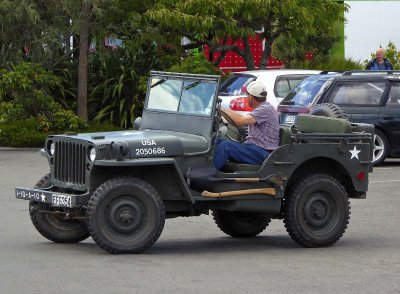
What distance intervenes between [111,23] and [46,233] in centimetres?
1450

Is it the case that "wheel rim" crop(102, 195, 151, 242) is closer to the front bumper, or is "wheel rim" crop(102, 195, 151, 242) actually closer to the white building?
the front bumper

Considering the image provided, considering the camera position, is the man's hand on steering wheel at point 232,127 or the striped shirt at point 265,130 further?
the man's hand on steering wheel at point 232,127

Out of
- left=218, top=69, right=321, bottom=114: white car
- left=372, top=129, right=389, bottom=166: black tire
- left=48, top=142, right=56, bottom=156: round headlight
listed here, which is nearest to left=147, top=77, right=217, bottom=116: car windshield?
left=48, top=142, right=56, bottom=156: round headlight

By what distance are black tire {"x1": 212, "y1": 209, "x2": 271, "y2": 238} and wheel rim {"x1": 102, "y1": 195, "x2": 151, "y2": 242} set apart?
1.66 meters

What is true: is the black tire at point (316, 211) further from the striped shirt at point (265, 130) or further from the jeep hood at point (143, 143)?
the jeep hood at point (143, 143)

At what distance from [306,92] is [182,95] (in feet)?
27.5

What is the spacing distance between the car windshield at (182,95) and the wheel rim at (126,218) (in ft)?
4.48

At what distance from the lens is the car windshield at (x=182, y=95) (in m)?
12.2

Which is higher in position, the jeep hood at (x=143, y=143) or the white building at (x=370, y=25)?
the white building at (x=370, y=25)

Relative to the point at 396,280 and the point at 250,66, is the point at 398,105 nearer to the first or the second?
the point at 250,66

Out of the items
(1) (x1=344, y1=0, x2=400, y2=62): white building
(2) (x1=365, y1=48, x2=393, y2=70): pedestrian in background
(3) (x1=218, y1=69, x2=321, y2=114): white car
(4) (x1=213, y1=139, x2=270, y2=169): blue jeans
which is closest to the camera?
(4) (x1=213, y1=139, x2=270, y2=169): blue jeans

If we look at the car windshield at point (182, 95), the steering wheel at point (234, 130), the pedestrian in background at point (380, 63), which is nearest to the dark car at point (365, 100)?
the pedestrian in background at point (380, 63)

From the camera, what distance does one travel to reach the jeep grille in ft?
37.6

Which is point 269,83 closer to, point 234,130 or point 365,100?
point 365,100
